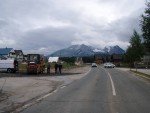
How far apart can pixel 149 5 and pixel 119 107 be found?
24.6m

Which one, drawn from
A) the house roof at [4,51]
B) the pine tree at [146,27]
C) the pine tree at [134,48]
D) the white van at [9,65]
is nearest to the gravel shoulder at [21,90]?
the pine tree at [146,27]

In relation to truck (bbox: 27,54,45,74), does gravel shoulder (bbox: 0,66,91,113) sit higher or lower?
lower

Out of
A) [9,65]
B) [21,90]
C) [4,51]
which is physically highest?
[4,51]

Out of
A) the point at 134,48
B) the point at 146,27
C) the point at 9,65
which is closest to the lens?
the point at 146,27

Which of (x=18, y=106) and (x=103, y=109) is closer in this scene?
(x=103, y=109)

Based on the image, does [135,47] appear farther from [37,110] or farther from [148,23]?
[37,110]

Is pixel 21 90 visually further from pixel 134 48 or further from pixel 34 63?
pixel 134 48

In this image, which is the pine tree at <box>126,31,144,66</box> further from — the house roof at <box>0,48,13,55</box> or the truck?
the truck

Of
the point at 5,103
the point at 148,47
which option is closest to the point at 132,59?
the point at 148,47

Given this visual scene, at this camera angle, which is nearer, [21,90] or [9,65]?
[21,90]

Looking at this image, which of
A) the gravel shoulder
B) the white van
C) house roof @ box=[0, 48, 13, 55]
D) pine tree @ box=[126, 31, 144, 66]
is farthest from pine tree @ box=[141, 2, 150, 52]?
house roof @ box=[0, 48, 13, 55]

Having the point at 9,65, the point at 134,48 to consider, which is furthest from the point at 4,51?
the point at 9,65

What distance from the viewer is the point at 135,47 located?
106 meters

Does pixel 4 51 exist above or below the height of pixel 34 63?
above
